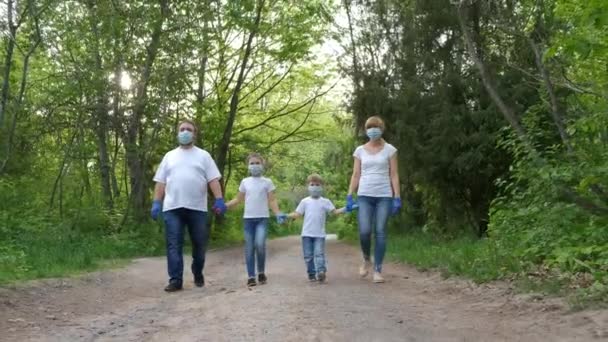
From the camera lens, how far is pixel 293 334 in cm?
493

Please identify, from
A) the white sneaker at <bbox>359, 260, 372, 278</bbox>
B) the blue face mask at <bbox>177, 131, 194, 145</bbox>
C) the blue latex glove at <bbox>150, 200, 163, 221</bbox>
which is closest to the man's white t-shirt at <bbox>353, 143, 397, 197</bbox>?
the white sneaker at <bbox>359, 260, 372, 278</bbox>

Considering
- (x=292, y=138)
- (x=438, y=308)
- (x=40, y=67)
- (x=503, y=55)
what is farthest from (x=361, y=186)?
(x=292, y=138)

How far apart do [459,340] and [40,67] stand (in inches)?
727

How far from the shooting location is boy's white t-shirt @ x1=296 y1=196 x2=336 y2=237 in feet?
29.3

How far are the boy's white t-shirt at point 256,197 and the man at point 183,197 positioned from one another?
405 mm

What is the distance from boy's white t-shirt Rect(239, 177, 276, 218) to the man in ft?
1.33

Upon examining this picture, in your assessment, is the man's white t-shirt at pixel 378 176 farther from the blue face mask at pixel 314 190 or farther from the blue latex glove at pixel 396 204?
the blue face mask at pixel 314 190

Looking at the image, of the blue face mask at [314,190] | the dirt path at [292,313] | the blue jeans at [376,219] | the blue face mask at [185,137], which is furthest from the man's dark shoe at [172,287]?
the blue jeans at [376,219]

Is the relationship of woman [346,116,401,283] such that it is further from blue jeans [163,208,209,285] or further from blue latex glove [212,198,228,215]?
blue jeans [163,208,209,285]

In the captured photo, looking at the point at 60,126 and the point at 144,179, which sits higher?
the point at 60,126

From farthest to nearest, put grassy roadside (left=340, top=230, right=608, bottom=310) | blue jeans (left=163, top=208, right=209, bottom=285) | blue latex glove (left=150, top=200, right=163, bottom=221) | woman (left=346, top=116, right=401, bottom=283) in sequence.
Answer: woman (left=346, top=116, right=401, bottom=283) < blue latex glove (left=150, top=200, right=163, bottom=221) < blue jeans (left=163, top=208, right=209, bottom=285) < grassy roadside (left=340, top=230, right=608, bottom=310)

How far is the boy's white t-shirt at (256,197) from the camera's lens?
8758 millimetres

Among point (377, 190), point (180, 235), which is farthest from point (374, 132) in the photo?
point (180, 235)

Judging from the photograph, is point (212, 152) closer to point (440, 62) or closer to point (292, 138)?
point (292, 138)
